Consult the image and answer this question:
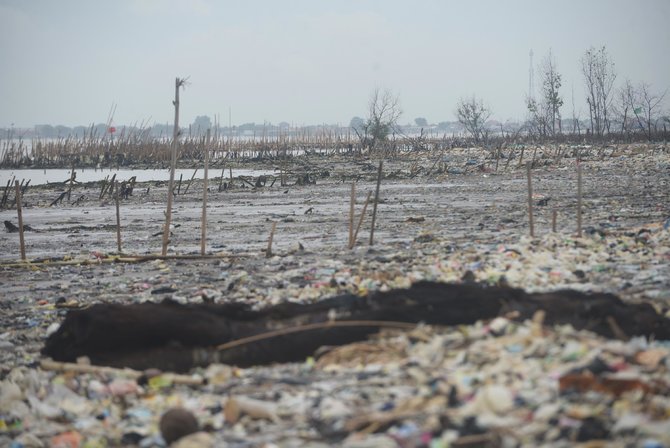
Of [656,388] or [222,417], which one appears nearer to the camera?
[656,388]

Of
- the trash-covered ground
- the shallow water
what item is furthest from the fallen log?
the shallow water

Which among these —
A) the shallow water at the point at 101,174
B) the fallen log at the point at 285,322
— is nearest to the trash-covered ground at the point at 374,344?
the fallen log at the point at 285,322

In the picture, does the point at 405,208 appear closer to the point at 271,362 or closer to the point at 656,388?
the point at 271,362

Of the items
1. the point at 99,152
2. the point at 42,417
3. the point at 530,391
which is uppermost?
the point at 99,152

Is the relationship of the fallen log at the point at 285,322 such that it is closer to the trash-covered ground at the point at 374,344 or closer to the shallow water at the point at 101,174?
the trash-covered ground at the point at 374,344

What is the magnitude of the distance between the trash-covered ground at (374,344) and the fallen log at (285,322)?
17 cm

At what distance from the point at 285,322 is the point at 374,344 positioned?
72 centimetres

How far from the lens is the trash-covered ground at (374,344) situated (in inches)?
140

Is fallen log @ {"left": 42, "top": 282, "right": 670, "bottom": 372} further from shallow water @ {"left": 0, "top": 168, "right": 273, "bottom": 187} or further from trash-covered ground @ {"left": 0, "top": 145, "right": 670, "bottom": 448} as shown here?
shallow water @ {"left": 0, "top": 168, "right": 273, "bottom": 187}

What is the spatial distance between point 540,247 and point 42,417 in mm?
5624

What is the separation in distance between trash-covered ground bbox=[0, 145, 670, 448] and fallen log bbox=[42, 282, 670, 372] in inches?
6.6

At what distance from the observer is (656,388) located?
3557mm

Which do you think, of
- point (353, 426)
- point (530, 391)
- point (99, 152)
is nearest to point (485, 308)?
point (530, 391)

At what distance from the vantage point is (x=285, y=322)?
5164mm
